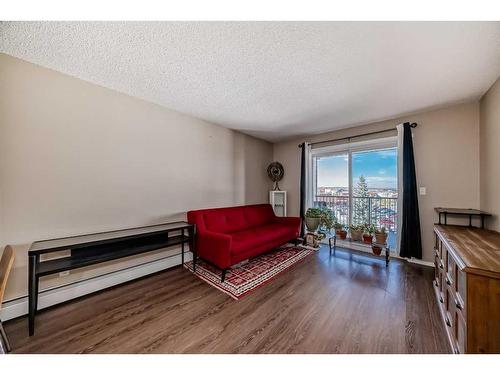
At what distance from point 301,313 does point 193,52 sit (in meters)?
2.52

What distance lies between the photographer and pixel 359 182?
3.58m

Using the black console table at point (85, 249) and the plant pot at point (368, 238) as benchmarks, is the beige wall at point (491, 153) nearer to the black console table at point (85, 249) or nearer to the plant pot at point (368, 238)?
the plant pot at point (368, 238)

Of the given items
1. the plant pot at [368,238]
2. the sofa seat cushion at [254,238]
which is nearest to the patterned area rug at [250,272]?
the sofa seat cushion at [254,238]

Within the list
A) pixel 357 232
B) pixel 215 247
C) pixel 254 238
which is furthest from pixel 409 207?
pixel 215 247

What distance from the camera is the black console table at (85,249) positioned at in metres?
1.48

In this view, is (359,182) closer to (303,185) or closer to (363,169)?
(363,169)

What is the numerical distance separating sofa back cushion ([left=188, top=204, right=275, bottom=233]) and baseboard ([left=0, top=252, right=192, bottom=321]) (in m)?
0.70

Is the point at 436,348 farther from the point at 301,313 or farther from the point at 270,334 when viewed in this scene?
the point at 270,334

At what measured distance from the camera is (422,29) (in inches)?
51.8

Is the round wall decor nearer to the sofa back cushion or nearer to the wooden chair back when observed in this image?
the sofa back cushion

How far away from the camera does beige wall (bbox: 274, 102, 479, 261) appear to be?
8.23ft

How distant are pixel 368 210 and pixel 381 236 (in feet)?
2.33
